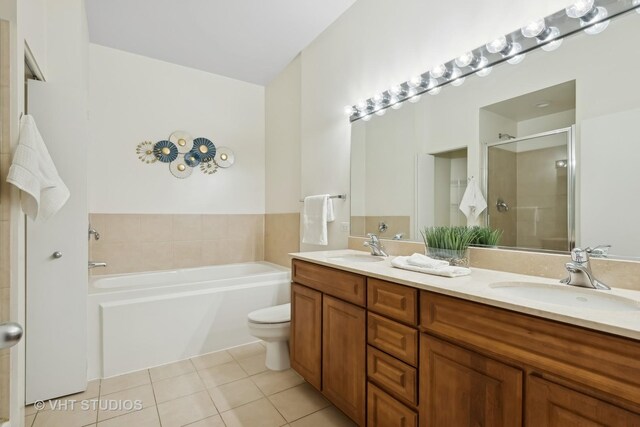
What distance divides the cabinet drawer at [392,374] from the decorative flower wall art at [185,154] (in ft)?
9.03

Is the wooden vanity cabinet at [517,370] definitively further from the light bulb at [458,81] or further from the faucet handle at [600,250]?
the light bulb at [458,81]

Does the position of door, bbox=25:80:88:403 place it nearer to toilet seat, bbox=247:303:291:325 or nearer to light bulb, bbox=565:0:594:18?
toilet seat, bbox=247:303:291:325

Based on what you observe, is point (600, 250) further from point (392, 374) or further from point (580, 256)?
point (392, 374)

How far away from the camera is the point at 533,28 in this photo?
53.3 inches

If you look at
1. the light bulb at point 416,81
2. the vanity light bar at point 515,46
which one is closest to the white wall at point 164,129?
the vanity light bar at point 515,46

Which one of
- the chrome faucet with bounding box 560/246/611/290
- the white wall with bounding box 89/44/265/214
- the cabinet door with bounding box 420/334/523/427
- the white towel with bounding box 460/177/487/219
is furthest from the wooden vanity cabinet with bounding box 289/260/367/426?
the white wall with bounding box 89/44/265/214

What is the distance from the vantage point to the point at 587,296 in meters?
1.08

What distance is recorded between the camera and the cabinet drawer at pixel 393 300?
123cm

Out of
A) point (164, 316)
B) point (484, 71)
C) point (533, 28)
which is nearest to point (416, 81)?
point (484, 71)

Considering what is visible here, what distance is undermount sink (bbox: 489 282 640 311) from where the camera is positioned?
989mm

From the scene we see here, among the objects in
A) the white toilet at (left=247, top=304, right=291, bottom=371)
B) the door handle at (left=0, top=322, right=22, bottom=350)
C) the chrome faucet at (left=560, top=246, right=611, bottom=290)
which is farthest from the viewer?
the white toilet at (left=247, top=304, right=291, bottom=371)

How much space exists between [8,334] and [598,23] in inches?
82.0

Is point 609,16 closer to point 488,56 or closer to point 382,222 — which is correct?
point 488,56

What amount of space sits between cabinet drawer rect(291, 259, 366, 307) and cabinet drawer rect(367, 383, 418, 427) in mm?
396
